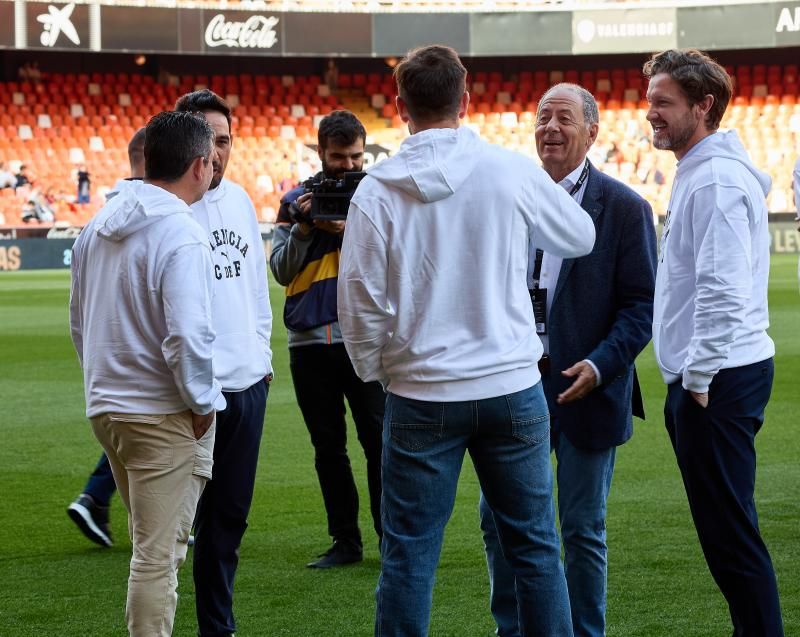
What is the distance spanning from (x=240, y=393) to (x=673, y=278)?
1.44 m

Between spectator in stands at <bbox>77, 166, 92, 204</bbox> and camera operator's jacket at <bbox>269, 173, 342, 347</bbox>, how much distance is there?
90.6ft

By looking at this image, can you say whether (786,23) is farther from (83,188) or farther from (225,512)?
(225,512)

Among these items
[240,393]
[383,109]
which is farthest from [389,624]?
[383,109]

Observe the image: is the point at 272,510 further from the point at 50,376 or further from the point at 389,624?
the point at 50,376

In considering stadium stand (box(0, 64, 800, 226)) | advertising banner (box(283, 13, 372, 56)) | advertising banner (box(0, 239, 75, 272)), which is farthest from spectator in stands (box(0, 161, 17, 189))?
advertising banner (box(283, 13, 372, 56))

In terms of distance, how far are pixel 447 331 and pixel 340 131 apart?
2213 mm

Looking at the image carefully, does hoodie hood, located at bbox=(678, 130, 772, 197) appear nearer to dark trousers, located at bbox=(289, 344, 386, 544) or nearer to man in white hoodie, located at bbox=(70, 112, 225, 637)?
man in white hoodie, located at bbox=(70, 112, 225, 637)

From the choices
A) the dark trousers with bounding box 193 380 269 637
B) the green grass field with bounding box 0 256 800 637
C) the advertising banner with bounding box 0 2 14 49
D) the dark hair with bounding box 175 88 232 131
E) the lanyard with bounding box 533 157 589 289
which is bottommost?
the green grass field with bounding box 0 256 800 637

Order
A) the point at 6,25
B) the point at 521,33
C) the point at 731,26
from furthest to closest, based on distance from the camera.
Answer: the point at 521,33
the point at 731,26
the point at 6,25

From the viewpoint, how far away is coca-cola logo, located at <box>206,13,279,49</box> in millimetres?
30953

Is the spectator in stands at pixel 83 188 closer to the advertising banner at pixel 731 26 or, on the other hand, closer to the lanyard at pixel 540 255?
the advertising banner at pixel 731 26

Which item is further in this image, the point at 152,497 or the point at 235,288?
the point at 235,288

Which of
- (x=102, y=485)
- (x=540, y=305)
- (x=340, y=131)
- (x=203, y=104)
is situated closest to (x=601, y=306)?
(x=540, y=305)

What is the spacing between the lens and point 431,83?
2.91m
